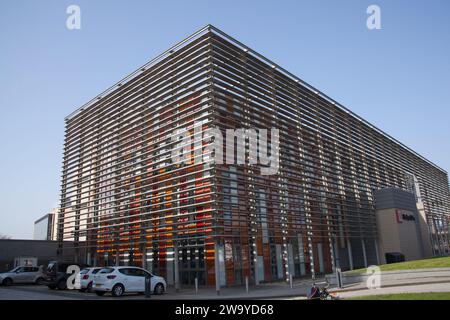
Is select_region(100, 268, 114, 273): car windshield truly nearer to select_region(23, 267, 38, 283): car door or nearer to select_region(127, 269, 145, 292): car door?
select_region(127, 269, 145, 292): car door

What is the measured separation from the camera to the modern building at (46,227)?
74950 millimetres

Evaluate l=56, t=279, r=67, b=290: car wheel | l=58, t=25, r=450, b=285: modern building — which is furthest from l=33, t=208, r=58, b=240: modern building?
l=56, t=279, r=67, b=290: car wheel

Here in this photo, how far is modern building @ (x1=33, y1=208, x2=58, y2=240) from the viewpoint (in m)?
74.9

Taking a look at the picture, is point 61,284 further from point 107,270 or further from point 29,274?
point 107,270

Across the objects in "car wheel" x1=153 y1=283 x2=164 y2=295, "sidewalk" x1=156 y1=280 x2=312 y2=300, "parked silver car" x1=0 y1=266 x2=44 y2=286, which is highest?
"parked silver car" x1=0 y1=266 x2=44 y2=286

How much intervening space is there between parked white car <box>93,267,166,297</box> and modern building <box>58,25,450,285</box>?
14.0 ft

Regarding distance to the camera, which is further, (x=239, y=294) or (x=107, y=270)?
(x=239, y=294)

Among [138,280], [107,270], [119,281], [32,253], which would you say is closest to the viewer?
[119,281]

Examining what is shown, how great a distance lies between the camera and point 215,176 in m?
21.7

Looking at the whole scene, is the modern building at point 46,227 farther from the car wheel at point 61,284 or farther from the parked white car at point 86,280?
the parked white car at point 86,280

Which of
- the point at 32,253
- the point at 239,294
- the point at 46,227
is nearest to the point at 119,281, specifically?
the point at 239,294

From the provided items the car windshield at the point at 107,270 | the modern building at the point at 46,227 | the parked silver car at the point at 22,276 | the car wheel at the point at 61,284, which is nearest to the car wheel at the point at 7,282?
the parked silver car at the point at 22,276

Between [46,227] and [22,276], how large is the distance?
60747 mm
